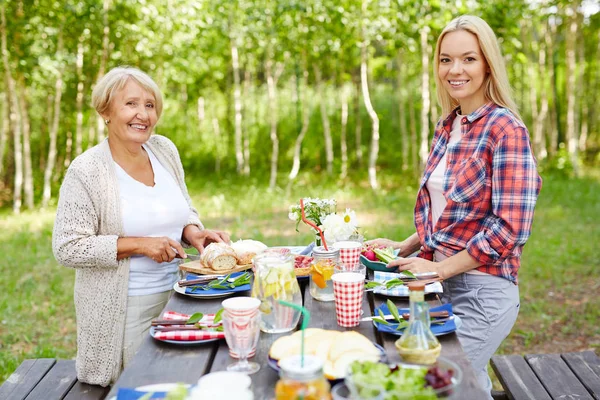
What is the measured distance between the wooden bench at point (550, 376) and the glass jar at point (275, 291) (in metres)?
1.46

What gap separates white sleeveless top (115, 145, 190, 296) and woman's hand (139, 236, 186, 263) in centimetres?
15

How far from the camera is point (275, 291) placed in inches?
Answer: 87.5

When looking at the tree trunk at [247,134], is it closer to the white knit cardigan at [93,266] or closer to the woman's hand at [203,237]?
the woman's hand at [203,237]

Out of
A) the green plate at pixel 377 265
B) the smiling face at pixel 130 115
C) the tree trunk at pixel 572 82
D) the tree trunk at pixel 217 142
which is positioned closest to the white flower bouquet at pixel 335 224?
the green plate at pixel 377 265

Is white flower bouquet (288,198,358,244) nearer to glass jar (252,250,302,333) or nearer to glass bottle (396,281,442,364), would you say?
glass jar (252,250,302,333)

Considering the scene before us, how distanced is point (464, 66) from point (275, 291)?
129 centimetres

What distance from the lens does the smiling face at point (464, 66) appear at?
2762mm

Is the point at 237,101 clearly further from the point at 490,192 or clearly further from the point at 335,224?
the point at 490,192

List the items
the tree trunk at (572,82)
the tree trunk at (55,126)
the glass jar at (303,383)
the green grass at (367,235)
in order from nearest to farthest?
the glass jar at (303,383) → the green grass at (367,235) → the tree trunk at (55,126) → the tree trunk at (572,82)

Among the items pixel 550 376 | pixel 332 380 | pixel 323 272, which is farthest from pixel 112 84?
pixel 550 376

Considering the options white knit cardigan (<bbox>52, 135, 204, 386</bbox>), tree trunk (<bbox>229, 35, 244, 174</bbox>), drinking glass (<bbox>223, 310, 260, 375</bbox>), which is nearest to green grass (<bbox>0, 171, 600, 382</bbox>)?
tree trunk (<bbox>229, 35, 244, 174</bbox>)

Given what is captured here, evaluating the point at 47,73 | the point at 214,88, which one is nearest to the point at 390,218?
the point at 47,73

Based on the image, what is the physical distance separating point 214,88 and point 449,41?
15.3m

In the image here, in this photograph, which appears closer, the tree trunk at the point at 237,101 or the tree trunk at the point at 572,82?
the tree trunk at the point at 572,82
